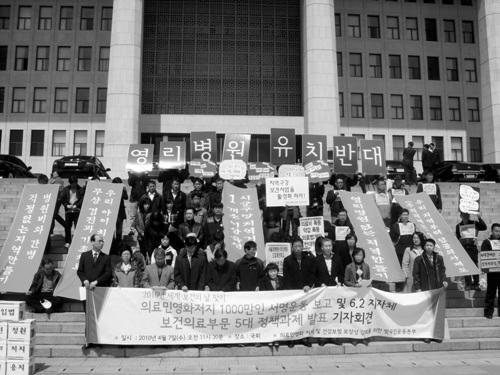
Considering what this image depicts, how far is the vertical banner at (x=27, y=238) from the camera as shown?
11389 mm

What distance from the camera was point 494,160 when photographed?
33.3 meters

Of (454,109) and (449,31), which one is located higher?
(449,31)

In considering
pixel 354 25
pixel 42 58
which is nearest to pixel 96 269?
pixel 42 58

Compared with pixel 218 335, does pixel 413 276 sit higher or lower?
higher

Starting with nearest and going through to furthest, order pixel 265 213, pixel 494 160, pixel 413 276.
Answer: pixel 413 276 < pixel 265 213 < pixel 494 160

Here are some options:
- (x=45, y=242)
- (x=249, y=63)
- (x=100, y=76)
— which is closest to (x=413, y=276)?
(x=45, y=242)

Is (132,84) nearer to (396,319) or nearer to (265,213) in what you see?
(265,213)

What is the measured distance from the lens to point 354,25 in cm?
4022

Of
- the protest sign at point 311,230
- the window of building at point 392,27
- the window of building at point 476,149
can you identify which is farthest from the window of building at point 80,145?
the protest sign at point 311,230

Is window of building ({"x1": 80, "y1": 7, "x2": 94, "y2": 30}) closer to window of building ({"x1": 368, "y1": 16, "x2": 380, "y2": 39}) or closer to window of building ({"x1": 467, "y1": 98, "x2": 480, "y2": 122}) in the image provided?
window of building ({"x1": 368, "y1": 16, "x2": 380, "y2": 39})

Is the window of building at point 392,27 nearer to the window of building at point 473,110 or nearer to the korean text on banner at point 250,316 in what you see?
the window of building at point 473,110

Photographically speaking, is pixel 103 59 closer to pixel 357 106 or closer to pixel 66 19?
pixel 66 19

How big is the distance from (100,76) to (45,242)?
2820 centimetres

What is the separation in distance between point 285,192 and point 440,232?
3.85 meters
